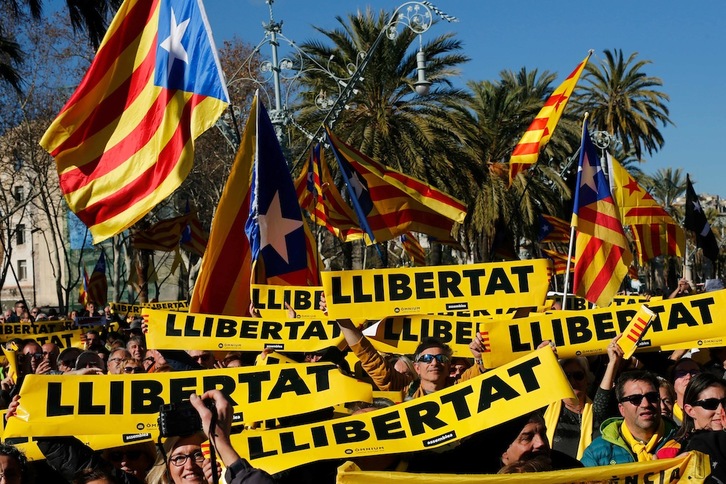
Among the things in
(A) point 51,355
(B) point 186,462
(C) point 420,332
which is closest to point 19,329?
(A) point 51,355

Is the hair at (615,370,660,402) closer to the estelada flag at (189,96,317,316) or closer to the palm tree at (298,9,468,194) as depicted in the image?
the estelada flag at (189,96,317,316)

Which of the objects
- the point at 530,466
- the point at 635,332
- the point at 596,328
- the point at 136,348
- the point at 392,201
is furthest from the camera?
the point at 392,201

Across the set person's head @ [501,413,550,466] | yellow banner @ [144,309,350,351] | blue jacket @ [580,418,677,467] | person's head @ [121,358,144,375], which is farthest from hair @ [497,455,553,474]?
person's head @ [121,358,144,375]

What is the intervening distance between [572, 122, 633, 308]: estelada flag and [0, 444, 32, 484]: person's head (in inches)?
269

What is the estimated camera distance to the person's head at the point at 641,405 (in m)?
4.88

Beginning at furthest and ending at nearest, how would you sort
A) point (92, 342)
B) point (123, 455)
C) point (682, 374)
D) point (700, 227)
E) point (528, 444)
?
point (700, 227) < point (92, 342) < point (682, 374) < point (123, 455) < point (528, 444)

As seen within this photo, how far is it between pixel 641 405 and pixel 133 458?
2763 mm

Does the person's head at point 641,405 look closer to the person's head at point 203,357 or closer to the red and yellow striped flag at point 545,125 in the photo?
the person's head at point 203,357

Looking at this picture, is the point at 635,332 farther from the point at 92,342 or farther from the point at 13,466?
the point at 92,342

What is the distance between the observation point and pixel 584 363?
21.5ft

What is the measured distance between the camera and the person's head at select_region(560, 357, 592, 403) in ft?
19.9

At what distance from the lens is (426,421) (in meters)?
5.02

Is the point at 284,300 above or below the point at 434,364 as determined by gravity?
above

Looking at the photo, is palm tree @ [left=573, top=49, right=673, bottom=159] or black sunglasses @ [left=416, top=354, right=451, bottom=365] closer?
black sunglasses @ [left=416, top=354, right=451, bottom=365]
